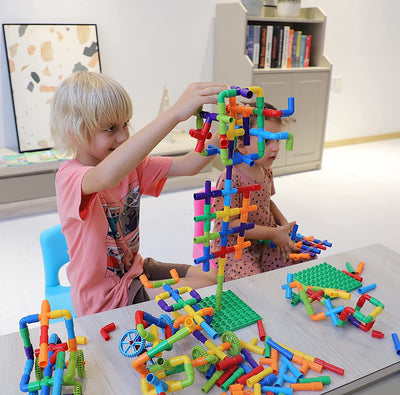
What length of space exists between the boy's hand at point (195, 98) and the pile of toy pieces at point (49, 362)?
Result: 1.46ft

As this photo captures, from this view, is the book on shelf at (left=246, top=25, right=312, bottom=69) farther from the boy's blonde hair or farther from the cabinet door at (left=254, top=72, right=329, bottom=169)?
the boy's blonde hair

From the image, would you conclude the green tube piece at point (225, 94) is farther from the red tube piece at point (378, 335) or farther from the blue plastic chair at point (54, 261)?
the blue plastic chair at point (54, 261)

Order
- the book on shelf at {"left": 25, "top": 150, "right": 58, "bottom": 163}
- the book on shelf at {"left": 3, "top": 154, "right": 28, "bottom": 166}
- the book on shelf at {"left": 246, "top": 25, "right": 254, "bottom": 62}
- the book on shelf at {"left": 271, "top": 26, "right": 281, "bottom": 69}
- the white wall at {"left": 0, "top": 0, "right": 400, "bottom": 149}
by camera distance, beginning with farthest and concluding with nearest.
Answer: the book on shelf at {"left": 271, "top": 26, "right": 281, "bottom": 69} → the book on shelf at {"left": 246, "top": 25, "right": 254, "bottom": 62} → the white wall at {"left": 0, "top": 0, "right": 400, "bottom": 149} → the book on shelf at {"left": 25, "top": 150, "right": 58, "bottom": 163} → the book on shelf at {"left": 3, "top": 154, "right": 28, "bottom": 166}

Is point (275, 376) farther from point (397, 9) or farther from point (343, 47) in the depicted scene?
point (397, 9)

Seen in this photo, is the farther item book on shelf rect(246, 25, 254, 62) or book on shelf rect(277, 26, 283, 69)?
book on shelf rect(277, 26, 283, 69)

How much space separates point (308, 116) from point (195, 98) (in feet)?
9.91

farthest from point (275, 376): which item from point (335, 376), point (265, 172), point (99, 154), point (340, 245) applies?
point (340, 245)

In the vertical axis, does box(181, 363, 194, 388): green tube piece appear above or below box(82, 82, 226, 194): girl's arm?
below

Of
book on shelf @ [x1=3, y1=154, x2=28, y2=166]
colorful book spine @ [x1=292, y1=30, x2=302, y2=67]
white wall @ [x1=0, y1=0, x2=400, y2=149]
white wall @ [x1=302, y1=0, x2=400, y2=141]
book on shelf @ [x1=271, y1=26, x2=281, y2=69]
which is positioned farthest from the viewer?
white wall @ [x1=302, y1=0, x2=400, y2=141]

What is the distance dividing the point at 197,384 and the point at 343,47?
14.0ft

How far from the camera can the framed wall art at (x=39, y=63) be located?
9.57ft

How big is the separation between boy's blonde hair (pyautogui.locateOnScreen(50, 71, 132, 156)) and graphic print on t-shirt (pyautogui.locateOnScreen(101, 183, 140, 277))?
19 cm

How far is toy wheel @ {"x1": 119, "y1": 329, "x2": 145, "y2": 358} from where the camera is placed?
2.63 ft

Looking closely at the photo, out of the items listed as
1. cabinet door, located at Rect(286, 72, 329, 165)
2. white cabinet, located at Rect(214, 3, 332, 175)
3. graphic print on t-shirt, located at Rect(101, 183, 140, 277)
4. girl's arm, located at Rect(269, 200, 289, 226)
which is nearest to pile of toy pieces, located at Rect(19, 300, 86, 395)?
graphic print on t-shirt, located at Rect(101, 183, 140, 277)
